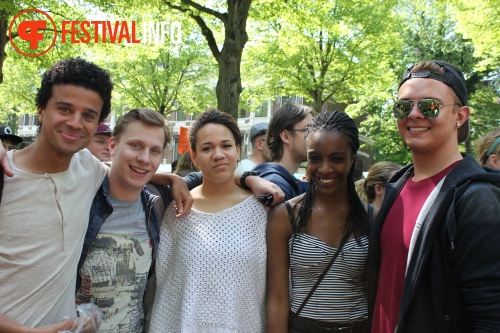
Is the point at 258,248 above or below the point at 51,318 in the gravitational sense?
above

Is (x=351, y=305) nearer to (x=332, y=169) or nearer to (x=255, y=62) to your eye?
(x=332, y=169)

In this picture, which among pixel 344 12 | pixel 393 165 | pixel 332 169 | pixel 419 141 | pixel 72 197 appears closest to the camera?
pixel 419 141

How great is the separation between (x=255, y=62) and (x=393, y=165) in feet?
53.5

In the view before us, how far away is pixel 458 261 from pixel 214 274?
132 centimetres

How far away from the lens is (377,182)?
4727 mm

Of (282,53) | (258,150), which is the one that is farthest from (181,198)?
(282,53)

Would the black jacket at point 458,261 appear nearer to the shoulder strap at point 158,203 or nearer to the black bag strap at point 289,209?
the black bag strap at point 289,209

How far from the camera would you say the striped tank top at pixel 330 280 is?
2.34 m

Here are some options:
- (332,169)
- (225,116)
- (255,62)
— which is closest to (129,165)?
(225,116)

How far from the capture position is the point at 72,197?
7.54 ft

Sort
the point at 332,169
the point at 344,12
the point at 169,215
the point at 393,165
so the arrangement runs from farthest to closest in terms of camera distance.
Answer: the point at 344,12, the point at 393,165, the point at 169,215, the point at 332,169

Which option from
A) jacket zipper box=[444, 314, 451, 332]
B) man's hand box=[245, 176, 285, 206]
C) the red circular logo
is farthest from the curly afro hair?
the red circular logo
